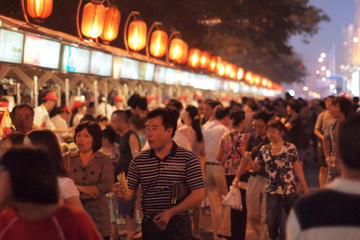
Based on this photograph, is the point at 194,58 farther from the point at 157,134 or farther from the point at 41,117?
the point at 157,134

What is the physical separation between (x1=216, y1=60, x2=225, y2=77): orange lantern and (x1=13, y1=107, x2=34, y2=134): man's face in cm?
2098

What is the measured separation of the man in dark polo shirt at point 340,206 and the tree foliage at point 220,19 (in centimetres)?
1116

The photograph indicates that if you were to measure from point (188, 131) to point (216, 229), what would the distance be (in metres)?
1.65

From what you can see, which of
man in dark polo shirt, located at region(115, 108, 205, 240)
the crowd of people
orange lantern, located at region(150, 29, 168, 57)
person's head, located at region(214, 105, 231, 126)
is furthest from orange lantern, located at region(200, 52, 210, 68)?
man in dark polo shirt, located at region(115, 108, 205, 240)

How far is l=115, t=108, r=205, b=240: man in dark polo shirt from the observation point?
4980 mm

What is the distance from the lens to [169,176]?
4.98 m

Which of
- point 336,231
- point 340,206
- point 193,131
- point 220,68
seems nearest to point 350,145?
point 340,206

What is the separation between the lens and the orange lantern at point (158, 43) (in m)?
15.7

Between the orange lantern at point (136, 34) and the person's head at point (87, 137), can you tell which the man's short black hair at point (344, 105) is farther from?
the orange lantern at point (136, 34)

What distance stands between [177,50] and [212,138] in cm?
890

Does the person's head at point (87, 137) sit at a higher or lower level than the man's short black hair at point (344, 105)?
lower

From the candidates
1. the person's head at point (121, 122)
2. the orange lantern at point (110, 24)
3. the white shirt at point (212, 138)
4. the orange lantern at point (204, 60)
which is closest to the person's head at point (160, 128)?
the person's head at point (121, 122)

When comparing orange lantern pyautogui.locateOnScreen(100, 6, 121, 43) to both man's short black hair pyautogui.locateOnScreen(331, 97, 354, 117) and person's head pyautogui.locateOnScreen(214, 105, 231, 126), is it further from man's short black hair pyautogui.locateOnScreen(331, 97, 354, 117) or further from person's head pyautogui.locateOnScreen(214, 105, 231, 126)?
man's short black hair pyautogui.locateOnScreen(331, 97, 354, 117)

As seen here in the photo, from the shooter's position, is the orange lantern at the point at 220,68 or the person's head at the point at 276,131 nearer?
the person's head at the point at 276,131
